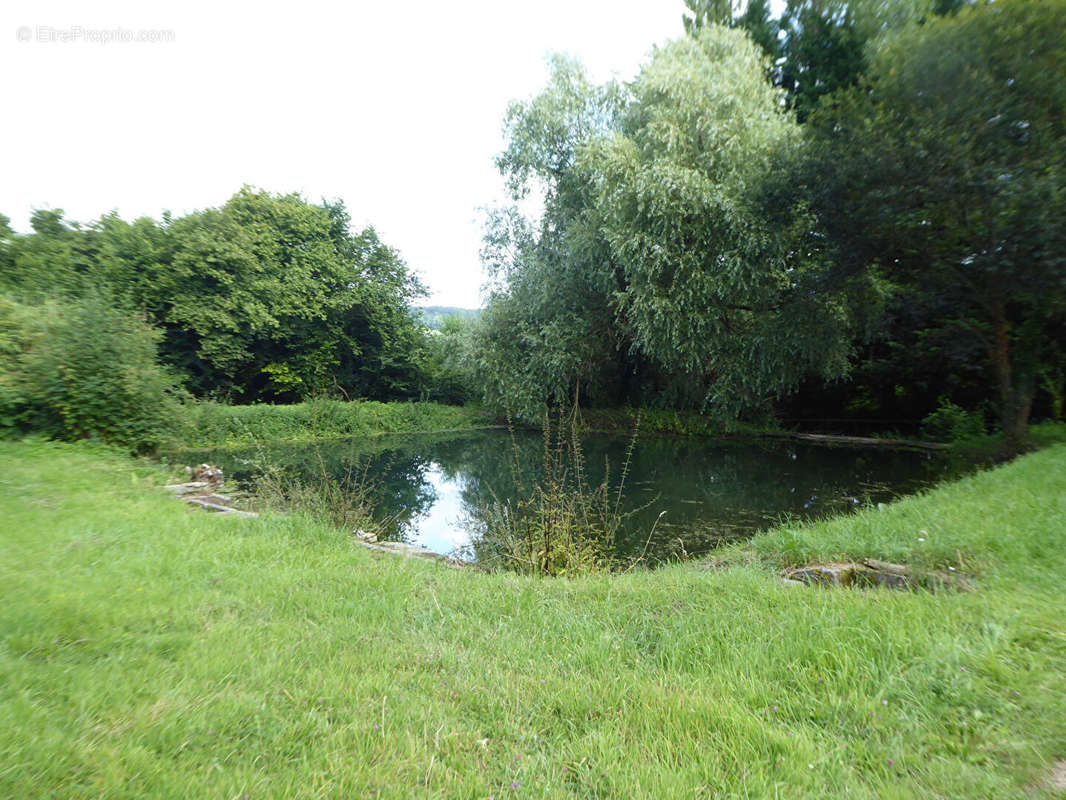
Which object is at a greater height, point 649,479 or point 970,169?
point 970,169

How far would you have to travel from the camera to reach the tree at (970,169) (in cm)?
841

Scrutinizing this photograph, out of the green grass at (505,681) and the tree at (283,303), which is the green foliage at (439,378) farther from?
the green grass at (505,681)

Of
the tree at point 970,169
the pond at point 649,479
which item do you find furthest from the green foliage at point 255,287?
the tree at point 970,169

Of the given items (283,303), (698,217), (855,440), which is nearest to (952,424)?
(855,440)

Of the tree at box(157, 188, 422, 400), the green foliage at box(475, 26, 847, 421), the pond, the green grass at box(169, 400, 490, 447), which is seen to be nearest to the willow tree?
the green foliage at box(475, 26, 847, 421)

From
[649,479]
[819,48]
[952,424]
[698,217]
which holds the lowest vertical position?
[649,479]

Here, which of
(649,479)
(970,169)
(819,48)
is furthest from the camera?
(819,48)

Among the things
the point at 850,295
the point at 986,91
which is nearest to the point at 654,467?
the point at 850,295

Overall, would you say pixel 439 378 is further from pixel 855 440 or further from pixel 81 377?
pixel 81 377

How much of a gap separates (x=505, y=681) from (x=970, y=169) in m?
10.8

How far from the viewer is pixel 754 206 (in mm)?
11633

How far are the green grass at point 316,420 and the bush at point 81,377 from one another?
2.82 m

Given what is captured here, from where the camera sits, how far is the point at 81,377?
781cm

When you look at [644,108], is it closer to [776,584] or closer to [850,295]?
[850,295]
